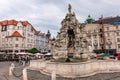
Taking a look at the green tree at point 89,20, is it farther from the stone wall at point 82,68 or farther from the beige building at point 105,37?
the stone wall at point 82,68

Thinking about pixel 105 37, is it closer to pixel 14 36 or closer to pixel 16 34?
pixel 16 34

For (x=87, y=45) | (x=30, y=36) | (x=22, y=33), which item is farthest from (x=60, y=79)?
(x=30, y=36)

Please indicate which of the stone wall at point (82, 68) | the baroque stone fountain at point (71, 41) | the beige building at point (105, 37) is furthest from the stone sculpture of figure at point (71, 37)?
the beige building at point (105, 37)

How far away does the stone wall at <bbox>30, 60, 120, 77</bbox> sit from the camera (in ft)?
46.2

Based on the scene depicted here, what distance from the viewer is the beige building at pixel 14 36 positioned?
6631cm

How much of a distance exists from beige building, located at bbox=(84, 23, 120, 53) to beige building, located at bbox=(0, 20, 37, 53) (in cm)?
2714

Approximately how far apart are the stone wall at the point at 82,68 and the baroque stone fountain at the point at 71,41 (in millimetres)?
8903

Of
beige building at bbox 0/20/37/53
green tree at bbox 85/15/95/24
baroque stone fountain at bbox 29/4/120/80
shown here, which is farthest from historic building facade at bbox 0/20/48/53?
baroque stone fountain at bbox 29/4/120/80

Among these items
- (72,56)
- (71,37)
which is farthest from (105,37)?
(72,56)

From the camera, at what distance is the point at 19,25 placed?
67.6 meters

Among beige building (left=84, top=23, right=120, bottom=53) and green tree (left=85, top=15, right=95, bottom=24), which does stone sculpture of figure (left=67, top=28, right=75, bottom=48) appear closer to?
beige building (left=84, top=23, right=120, bottom=53)

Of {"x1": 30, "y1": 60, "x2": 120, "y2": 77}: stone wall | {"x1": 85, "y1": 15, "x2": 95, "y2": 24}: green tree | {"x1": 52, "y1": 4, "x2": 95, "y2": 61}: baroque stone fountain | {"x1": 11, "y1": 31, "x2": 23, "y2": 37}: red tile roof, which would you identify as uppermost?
{"x1": 85, "y1": 15, "x2": 95, "y2": 24}: green tree

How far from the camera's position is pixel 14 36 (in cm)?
6594

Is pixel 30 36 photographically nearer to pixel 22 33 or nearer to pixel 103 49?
pixel 22 33
